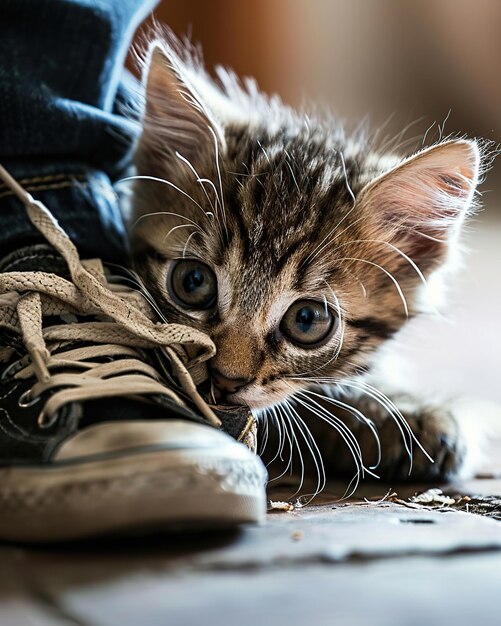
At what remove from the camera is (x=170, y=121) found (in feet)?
4.32

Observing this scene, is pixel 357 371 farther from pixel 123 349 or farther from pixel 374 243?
pixel 123 349

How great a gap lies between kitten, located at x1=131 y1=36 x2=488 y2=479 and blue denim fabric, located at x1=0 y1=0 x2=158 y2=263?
8cm

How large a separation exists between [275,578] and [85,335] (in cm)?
43

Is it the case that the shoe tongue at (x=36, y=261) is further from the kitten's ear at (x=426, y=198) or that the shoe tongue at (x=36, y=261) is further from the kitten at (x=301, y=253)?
the kitten's ear at (x=426, y=198)

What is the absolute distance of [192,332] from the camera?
997mm

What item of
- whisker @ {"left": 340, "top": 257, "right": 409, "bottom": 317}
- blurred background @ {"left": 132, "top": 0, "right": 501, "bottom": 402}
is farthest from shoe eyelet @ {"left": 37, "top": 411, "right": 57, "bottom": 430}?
blurred background @ {"left": 132, "top": 0, "right": 501, "bottom": 402}

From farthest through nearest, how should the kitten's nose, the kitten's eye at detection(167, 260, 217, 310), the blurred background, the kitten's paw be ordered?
1. the blurred background
2. the kitten's paw
3. the kitten's eye at detection(167, 260, 217, 310)
4. the kitten's nose

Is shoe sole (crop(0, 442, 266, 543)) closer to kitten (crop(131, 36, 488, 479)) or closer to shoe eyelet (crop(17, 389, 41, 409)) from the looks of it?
shoe eyelet (crop(17, 389, 41, 409))

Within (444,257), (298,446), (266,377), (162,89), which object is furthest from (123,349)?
(444,257)

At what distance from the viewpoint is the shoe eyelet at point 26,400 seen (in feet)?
2.79

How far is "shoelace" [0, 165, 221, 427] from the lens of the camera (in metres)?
0.89

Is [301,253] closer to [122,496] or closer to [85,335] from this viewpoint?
[85,335]

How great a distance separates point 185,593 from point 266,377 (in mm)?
521

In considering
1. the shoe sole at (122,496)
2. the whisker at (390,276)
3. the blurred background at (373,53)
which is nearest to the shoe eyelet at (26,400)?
the shoe sole at (122,496)
